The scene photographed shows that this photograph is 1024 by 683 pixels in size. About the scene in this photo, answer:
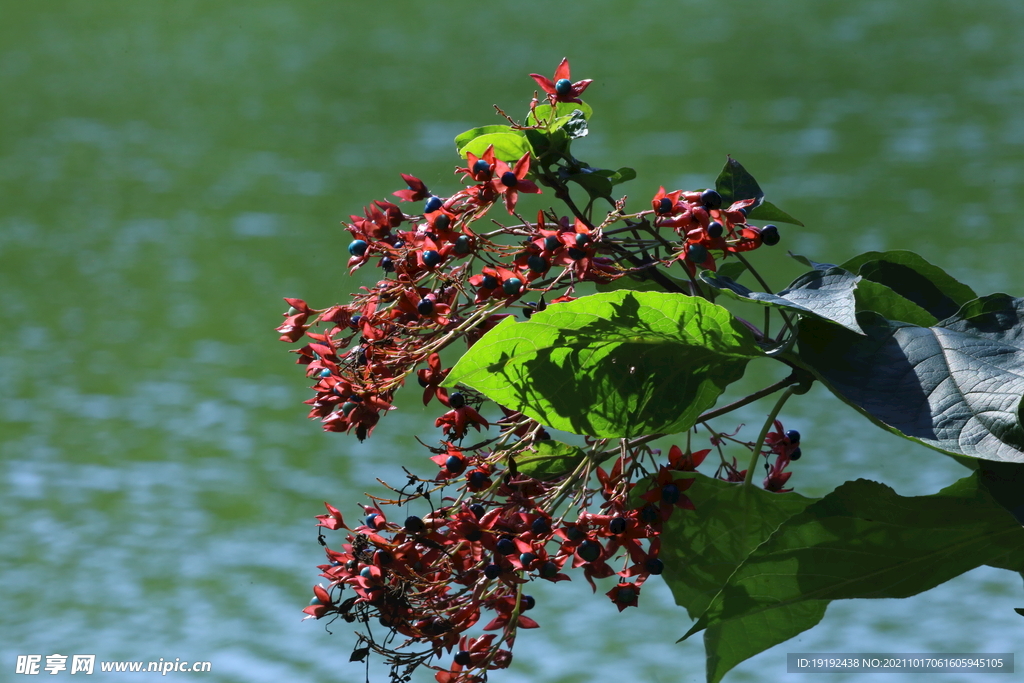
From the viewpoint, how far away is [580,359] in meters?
0.25

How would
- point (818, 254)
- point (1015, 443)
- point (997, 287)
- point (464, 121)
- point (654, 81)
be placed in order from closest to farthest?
point (1015, 443), point (997, 287), point (818, 254), point (464, 121), point (654, 81)

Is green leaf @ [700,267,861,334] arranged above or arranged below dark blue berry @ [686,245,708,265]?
below

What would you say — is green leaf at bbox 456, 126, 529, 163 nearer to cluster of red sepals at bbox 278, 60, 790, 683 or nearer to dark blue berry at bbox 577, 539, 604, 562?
cluster of red sepals at bbox 278, 60, 790, 683

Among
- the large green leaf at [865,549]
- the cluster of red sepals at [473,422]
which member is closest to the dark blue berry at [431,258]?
the cluster of red sepals at [473,422]

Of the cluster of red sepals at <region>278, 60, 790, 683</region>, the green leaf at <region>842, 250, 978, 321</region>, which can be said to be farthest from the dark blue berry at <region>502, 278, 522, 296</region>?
the green leaf at <region>842, 250, 978, 321</region>

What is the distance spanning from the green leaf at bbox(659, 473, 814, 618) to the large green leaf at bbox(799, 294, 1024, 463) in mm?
62

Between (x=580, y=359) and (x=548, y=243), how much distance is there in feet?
0.10

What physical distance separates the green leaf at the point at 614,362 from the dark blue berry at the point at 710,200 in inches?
1.3

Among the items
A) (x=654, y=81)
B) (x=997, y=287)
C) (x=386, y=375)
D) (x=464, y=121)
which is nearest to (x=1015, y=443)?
(x=386, y=375)

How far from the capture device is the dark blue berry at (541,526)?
266mm

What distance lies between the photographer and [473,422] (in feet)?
0.93

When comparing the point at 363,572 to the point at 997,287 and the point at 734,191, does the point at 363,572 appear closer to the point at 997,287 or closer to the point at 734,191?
the point at 734,191

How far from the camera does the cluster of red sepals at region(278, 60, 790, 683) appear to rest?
26cm

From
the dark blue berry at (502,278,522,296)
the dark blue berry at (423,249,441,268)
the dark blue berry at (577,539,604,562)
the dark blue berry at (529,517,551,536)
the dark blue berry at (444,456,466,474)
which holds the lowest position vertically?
the dark blue berry at (577,539,604,562)
